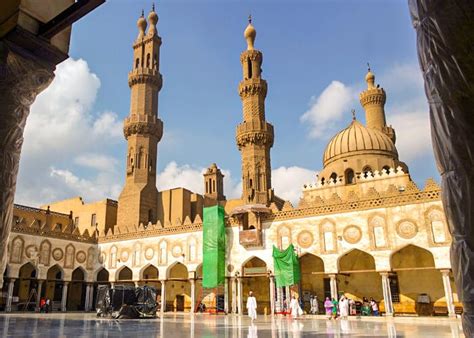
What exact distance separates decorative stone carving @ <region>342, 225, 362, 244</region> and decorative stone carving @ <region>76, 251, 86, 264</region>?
18.9 meters

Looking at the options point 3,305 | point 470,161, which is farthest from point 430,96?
point 3,305

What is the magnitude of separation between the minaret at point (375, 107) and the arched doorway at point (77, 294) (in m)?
27.2

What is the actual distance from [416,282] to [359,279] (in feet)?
10.1

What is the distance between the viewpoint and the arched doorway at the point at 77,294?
103 ft

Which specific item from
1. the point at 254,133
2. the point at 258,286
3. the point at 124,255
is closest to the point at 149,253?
the point at 124,255

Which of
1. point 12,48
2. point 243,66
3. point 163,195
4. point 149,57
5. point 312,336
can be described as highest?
point 149,57

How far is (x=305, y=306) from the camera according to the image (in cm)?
2433

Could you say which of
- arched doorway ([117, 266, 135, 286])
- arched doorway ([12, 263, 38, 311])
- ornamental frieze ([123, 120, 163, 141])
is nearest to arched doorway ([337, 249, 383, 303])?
arched doorway ([117, 266, 135, 286])

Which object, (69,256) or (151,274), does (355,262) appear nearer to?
(151,274)

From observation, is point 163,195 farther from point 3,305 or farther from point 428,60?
point 428,60

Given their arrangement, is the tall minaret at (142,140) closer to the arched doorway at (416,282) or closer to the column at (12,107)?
the arched doorway at (416,282)

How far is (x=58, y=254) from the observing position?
28.5 m

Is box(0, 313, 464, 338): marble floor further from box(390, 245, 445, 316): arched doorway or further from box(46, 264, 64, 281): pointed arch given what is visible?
box(46, 264, 64, 281): pointed arch

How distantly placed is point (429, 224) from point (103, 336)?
15380mm
